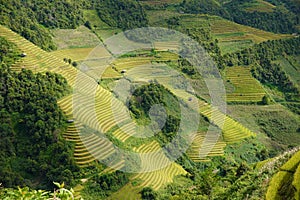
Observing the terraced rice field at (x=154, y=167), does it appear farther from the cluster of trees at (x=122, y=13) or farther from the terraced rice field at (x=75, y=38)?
the cluster of trees at (x=122, y=13)

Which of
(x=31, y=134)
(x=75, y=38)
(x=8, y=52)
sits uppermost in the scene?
(x=8, y=52)

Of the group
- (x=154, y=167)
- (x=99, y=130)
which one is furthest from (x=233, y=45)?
(x=99, y=130)

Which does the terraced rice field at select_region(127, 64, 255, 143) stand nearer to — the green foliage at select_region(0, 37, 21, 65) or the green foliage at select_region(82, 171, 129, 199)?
the green foliage at select_region(0, 37, 21, 65)

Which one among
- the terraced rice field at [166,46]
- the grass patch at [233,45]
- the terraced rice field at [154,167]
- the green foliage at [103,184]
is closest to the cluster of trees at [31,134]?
the green foliage at [103,184]

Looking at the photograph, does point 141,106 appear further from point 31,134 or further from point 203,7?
point 203,7

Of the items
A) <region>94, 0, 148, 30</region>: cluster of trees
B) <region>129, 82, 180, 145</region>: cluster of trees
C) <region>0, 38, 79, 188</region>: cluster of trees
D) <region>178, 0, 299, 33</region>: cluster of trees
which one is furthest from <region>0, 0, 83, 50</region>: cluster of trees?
<region>178, 0, 299, 33</region>: cluster of trees

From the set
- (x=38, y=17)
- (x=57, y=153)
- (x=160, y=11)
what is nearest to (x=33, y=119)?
(x=57, y=153)

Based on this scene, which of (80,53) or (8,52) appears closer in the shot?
(8,52)
